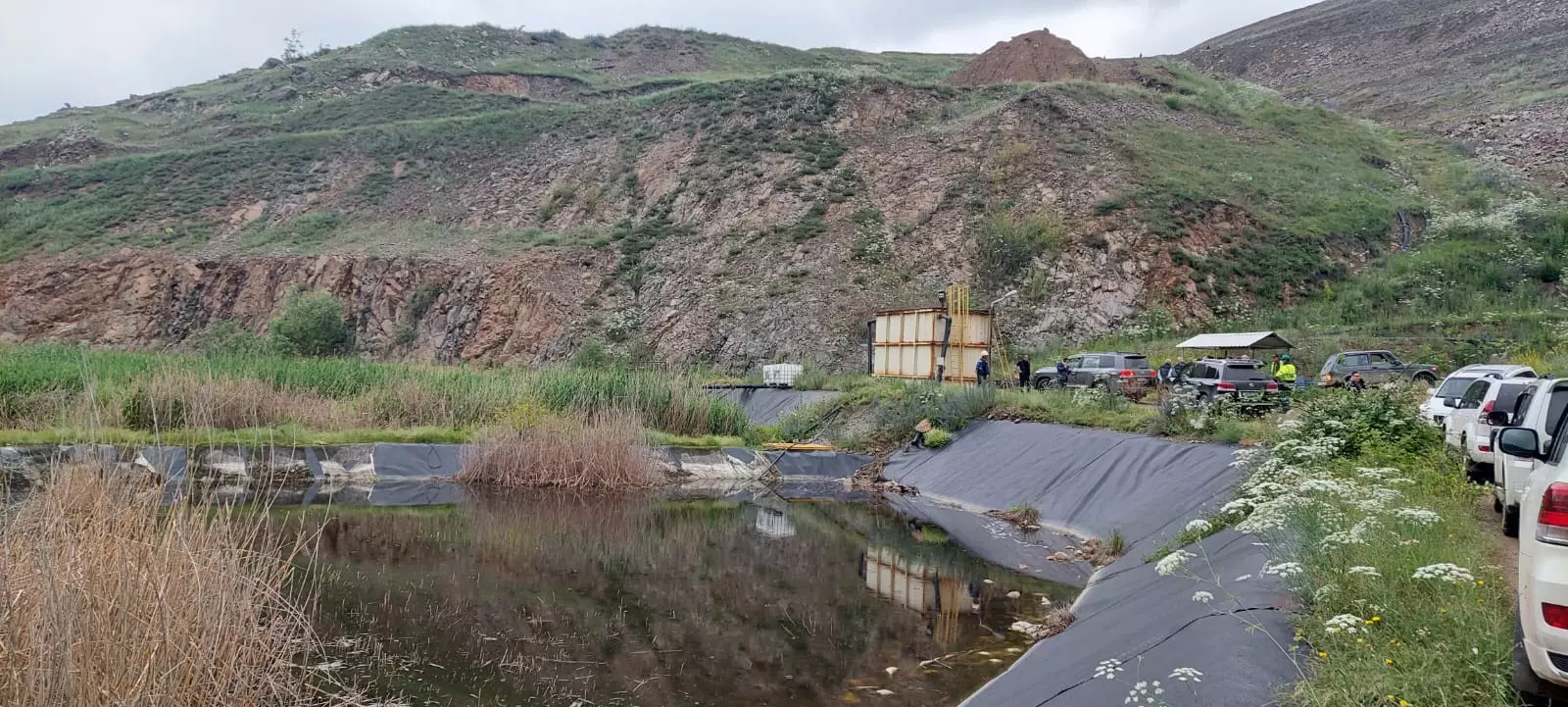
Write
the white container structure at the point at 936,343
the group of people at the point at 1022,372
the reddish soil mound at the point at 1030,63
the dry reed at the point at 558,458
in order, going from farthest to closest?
the reddish soil mound at the point at 1030,63, the white container structure at the point at 936,343, the group of people at the point at 1022,372, the dry reed at the point at 558,458

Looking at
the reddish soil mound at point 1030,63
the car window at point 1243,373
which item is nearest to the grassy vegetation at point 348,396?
the car window at point 1243,373

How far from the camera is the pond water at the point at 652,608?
7.88 meters

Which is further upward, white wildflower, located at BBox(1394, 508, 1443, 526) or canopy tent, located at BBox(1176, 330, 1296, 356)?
white wildflower, located at BBox(1394, 508, 1443, 526)

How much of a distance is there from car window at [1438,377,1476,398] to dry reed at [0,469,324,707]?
17.3 metres

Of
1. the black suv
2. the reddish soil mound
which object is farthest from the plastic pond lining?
the reddish soil mound

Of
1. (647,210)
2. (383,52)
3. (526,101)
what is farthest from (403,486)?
(383,52)

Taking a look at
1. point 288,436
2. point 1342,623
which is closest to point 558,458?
point 288,436

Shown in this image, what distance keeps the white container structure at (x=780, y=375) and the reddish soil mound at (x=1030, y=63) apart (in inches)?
1417

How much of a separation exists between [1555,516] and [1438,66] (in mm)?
76827

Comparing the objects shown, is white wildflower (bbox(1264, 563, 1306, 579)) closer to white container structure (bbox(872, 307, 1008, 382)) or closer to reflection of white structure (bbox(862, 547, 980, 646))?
reflection of white structure (bbox(862, 547, 980, 646))

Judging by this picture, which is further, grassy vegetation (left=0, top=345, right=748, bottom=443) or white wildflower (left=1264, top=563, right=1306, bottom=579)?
grassy vegetation (left=0, top=345, right=748, bottom=443)

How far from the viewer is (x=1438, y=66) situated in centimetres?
6569

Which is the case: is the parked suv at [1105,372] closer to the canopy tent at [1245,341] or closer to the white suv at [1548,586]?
the canopy tent at [1245,341]

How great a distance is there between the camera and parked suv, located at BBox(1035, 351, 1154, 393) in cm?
2539
